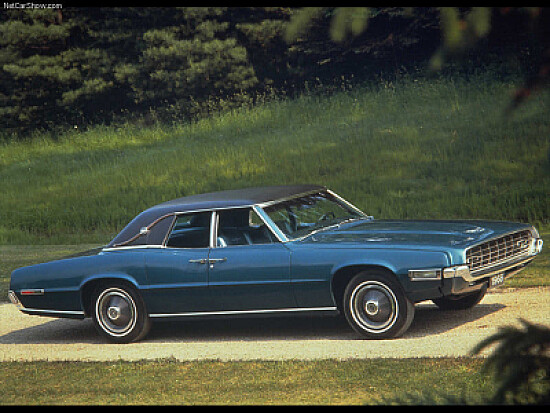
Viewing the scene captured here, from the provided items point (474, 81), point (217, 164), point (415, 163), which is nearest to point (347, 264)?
point (415, 163)

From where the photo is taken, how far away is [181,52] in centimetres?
3803

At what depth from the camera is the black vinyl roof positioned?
8773 millimetres

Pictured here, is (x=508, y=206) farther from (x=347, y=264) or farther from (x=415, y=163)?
(x=347, y=264)

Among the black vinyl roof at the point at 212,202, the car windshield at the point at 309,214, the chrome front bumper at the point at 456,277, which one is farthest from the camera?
the black vinyl roof at the point at 212,202

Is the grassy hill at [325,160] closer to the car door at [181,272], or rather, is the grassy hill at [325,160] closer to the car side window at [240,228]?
the car side window at [240,228]

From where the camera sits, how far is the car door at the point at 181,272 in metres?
8.57

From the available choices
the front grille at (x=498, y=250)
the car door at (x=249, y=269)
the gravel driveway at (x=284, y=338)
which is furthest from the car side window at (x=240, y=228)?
the front grille at (x=498, y=250)

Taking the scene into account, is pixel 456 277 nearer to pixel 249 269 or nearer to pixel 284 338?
A: pixel 284 338

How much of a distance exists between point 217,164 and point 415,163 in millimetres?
6855

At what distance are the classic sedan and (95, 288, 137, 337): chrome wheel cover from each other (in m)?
0.01

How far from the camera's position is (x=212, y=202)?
8.91 m

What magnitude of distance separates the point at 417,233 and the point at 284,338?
66.3 inches

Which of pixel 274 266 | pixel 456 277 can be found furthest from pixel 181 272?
pixel 456 277

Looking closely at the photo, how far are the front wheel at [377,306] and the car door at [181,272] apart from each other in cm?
153
